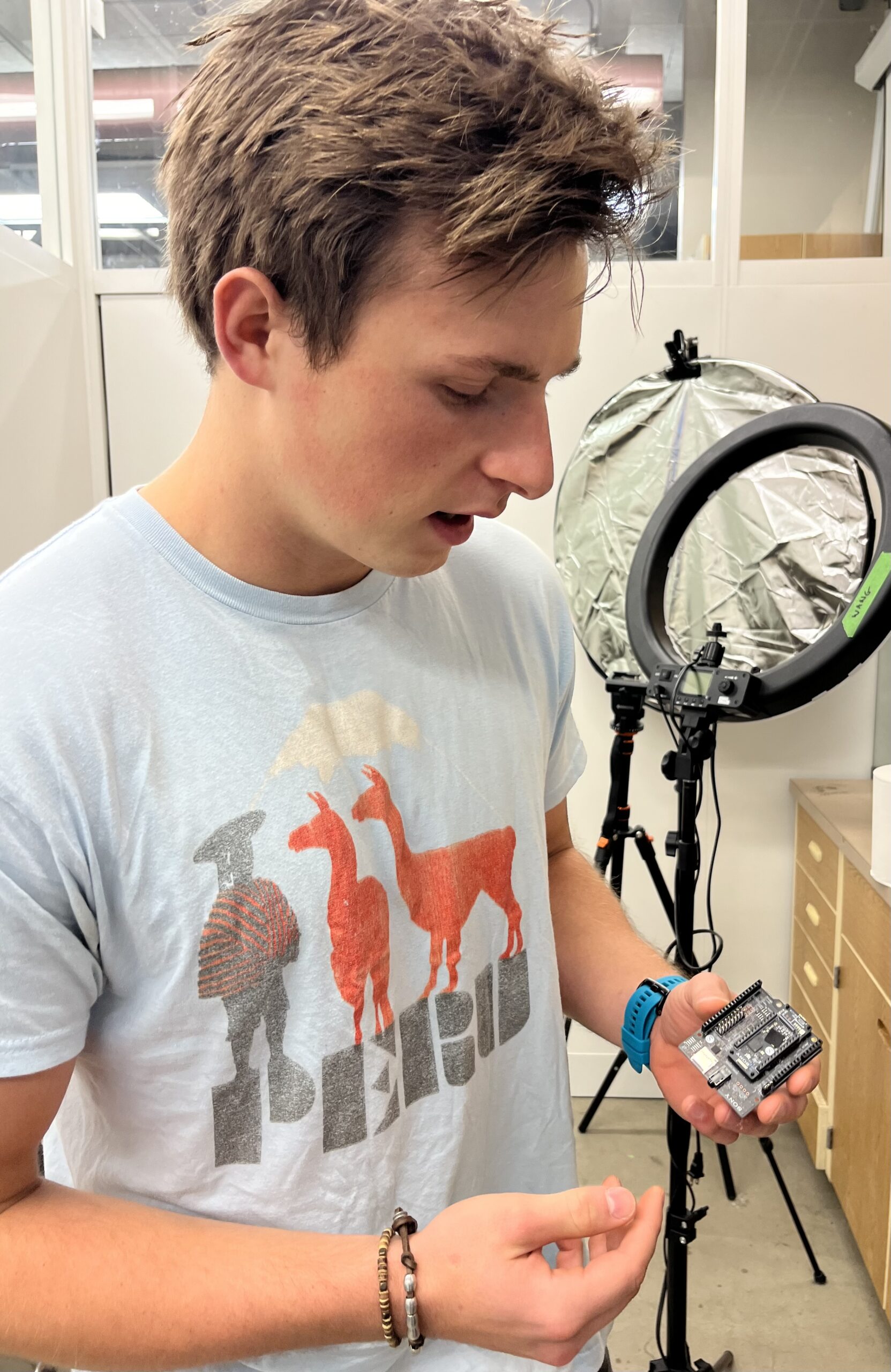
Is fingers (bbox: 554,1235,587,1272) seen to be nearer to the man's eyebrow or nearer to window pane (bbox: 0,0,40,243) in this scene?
the man's eyebrow

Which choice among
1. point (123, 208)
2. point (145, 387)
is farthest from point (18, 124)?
point (145, 387)

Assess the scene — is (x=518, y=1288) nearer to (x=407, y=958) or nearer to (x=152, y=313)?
(x=407, y=958)

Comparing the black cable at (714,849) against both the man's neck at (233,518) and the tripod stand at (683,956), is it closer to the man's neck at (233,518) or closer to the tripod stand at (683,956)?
the tripod stand at (683,956)

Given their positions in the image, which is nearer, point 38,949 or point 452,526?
point 38,949

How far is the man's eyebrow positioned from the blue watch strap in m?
0.54

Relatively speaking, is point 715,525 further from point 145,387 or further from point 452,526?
point 452,526

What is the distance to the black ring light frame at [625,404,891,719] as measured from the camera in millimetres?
1160

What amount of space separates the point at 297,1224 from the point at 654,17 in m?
2.70

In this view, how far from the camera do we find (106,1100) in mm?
692

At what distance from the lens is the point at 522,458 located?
2.22ft

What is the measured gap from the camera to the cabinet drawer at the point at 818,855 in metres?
2.10

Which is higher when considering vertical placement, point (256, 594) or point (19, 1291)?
point (256, 594)

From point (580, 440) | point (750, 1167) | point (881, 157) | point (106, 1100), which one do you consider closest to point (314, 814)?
point (106, 1100)

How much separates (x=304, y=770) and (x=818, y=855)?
1846mm
